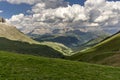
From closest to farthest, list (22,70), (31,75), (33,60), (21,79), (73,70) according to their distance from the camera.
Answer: (21,79)
(31,75)
(22,70)
(73,70)
(33,60)

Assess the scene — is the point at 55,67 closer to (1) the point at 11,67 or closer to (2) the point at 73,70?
(2) the point at 73,70

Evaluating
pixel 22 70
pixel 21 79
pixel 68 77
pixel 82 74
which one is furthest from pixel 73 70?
pixel 21 79

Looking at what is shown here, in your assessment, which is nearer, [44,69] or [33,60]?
[44,69]

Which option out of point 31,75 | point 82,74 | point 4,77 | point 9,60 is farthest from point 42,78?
point 9,60

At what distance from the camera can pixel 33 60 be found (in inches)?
1732

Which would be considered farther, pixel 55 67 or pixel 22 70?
pixel 55 67

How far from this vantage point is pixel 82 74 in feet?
124

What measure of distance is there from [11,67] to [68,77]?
27.5 feet

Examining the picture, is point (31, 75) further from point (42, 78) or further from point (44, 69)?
point (44, 69)

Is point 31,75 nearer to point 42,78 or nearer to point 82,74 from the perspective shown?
point 42,78

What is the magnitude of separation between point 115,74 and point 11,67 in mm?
15393

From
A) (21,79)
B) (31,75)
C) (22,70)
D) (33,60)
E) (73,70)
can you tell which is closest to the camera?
(21,79)

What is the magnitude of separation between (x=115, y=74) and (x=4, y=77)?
17.1m

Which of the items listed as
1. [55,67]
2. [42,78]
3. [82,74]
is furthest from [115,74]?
[42,78]
